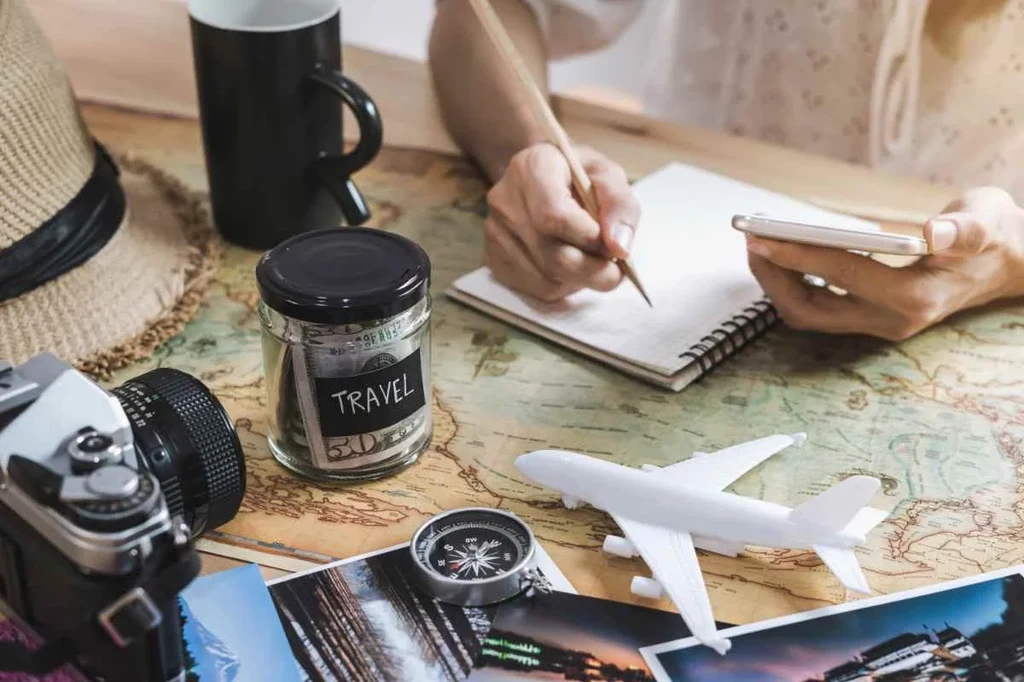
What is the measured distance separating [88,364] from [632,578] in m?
0.40

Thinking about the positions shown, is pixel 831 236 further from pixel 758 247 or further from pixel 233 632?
pixel 233 632

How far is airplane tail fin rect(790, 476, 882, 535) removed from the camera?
640 mm

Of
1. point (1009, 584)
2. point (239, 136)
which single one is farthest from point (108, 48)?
point (1009, 584)

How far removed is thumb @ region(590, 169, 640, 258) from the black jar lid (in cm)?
21

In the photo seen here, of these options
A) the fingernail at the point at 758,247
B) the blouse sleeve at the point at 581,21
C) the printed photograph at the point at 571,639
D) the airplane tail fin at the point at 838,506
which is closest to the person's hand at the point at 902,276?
the fingernail at the point at 758,247

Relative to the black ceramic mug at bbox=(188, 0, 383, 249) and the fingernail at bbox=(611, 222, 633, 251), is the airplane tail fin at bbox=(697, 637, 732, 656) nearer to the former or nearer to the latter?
the fingernail at bbox=(611, 222, 633, 251)

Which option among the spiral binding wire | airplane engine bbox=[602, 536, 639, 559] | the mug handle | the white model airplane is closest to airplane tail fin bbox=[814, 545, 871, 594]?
the white model airplane

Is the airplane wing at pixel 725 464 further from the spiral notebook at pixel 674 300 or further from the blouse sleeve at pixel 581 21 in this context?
the blouse sleeve at pixel 581 21

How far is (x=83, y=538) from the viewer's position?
48 cm

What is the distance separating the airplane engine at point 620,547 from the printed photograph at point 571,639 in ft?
0.12

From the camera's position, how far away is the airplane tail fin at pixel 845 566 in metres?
0.62

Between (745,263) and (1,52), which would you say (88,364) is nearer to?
(1,52)

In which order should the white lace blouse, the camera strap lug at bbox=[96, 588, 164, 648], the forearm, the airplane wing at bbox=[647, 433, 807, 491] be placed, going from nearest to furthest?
the camera strap lug at bbox=[96, 588, 164, 648], the airplane wing at bbox=[647, 433, 807, 491], the forearm, the white lace blouse

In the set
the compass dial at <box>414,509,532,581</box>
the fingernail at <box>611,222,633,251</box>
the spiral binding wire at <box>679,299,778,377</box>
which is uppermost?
the fingernail at <box>611,222,633,251</box>
